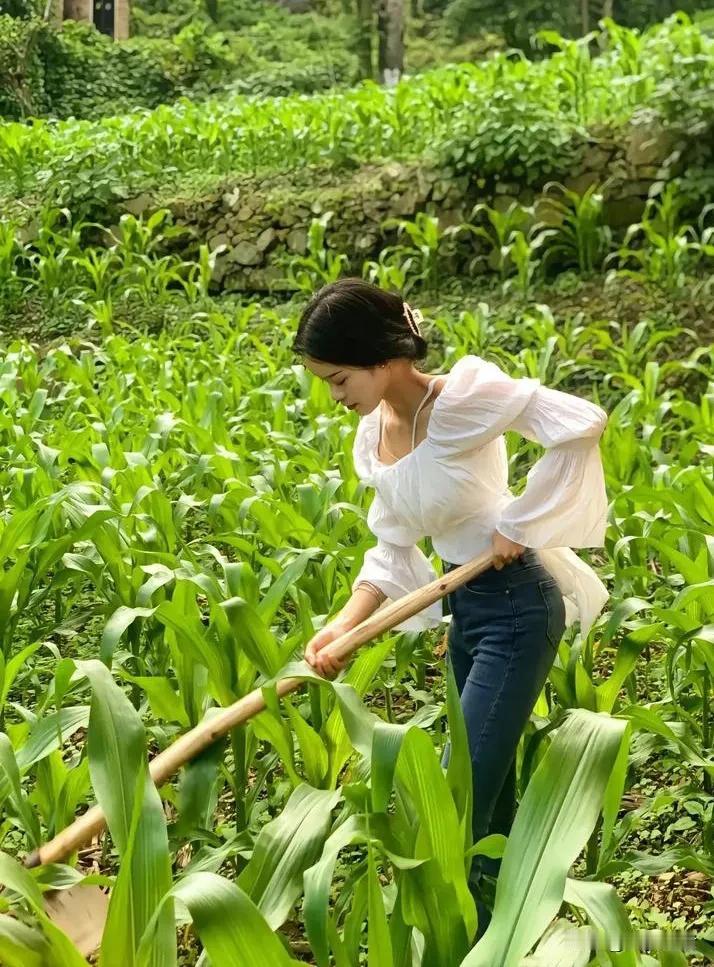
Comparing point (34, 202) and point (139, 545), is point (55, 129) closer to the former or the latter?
point (34, 202)

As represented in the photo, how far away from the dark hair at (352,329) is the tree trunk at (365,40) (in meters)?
13.7

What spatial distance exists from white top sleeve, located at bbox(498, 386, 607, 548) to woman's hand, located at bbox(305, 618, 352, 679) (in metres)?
0.33

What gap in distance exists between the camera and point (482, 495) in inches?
68.4

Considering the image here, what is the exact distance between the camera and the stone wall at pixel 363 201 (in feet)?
21.7

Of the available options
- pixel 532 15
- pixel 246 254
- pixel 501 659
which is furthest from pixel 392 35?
pixel 501 659

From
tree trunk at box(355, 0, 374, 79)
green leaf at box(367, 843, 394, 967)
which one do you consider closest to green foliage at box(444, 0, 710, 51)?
tree trunk at box(355, 0, 374, 79)

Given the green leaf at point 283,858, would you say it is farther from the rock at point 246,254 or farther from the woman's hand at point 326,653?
the rock at point 246,254

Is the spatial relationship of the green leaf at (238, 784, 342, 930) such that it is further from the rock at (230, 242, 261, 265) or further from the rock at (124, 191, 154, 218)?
the rock at (124, 191, 154, 218)

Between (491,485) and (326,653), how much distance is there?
0.41 metres

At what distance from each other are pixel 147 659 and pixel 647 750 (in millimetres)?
1200

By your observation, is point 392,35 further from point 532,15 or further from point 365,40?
point 532,15

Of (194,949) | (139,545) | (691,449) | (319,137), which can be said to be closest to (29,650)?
(194,949)

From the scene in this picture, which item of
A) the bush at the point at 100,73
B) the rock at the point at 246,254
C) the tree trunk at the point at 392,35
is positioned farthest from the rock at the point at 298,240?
the bush at the point at 100,73

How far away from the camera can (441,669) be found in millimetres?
2734
